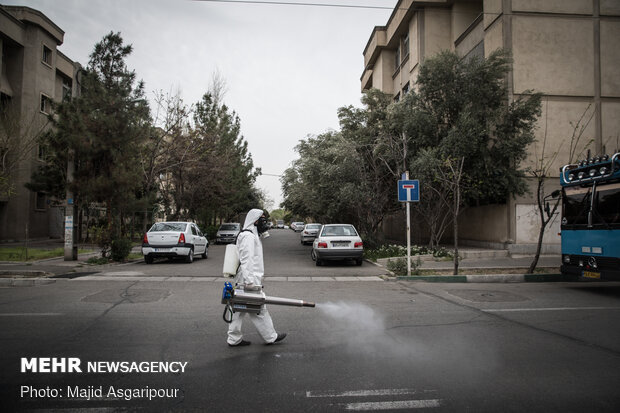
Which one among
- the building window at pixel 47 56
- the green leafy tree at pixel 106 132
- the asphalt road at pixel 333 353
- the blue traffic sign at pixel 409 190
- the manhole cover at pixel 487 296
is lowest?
the manhole cover at pixel 487 296

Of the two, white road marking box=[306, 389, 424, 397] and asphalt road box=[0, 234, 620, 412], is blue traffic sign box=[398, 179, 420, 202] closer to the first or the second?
asphalt road box=[0, 234, 620, 412]

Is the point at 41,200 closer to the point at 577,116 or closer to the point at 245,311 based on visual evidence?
the point at 245,311

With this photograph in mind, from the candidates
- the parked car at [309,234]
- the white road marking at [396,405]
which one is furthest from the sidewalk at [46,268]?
the parked car at [309,234]

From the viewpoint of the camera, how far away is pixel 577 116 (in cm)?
1777

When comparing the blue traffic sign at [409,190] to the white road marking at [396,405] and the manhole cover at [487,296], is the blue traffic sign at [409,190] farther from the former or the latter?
the white road marking at [396,405]

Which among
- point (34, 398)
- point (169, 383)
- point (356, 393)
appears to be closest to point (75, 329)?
point (34, 398)

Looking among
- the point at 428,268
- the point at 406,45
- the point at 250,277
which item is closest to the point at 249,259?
the point at 250,277

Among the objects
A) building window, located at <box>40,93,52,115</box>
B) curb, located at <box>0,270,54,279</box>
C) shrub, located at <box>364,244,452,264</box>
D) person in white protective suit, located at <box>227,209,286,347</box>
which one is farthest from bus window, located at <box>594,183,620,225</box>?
building window, located at <box>40,93,52,115</box>

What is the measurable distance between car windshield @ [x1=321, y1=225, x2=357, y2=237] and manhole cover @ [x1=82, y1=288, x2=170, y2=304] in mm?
7934

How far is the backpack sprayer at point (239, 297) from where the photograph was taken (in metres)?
4.88

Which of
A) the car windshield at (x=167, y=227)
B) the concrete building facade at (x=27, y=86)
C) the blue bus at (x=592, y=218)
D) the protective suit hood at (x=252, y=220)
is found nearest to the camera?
the protective suit hood at (x=252, y=220)

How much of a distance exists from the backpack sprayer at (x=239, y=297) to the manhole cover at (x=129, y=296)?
3.96 meters

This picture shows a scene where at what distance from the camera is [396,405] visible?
346cm

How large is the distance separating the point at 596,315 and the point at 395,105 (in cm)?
1388
